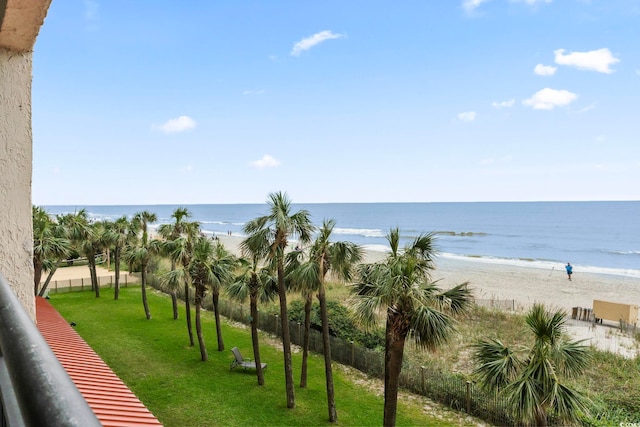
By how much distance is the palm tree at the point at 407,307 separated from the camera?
875cm

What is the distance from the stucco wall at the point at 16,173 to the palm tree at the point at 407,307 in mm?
7257

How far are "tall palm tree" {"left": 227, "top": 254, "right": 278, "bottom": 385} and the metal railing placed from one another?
1371cm

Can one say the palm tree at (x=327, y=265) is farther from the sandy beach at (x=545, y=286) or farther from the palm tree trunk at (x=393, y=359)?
the sandy beach at (x=545, y=286)

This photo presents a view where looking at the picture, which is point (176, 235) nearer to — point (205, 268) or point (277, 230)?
point (205, 268)

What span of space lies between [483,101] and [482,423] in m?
109

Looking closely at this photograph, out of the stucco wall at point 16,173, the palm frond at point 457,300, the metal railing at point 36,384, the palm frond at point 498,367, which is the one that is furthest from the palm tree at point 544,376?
the metal railing at point 36,384

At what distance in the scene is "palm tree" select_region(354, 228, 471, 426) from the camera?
8.75m

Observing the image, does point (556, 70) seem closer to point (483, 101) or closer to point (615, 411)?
point (483, 101)

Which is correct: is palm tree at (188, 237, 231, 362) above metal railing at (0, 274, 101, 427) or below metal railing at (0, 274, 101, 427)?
below

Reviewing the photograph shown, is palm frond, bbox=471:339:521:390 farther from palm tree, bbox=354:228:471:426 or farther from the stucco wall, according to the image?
the stucco wall

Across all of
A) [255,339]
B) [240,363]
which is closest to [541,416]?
[255,339]

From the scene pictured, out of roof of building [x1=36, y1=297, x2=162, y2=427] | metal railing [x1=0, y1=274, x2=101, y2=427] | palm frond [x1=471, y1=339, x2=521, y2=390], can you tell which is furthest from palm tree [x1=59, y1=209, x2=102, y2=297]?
metal railing [x1=0, y1=274, x2=101, y2=427]

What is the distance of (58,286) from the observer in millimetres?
29328

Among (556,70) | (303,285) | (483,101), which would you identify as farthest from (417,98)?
(303,285)
